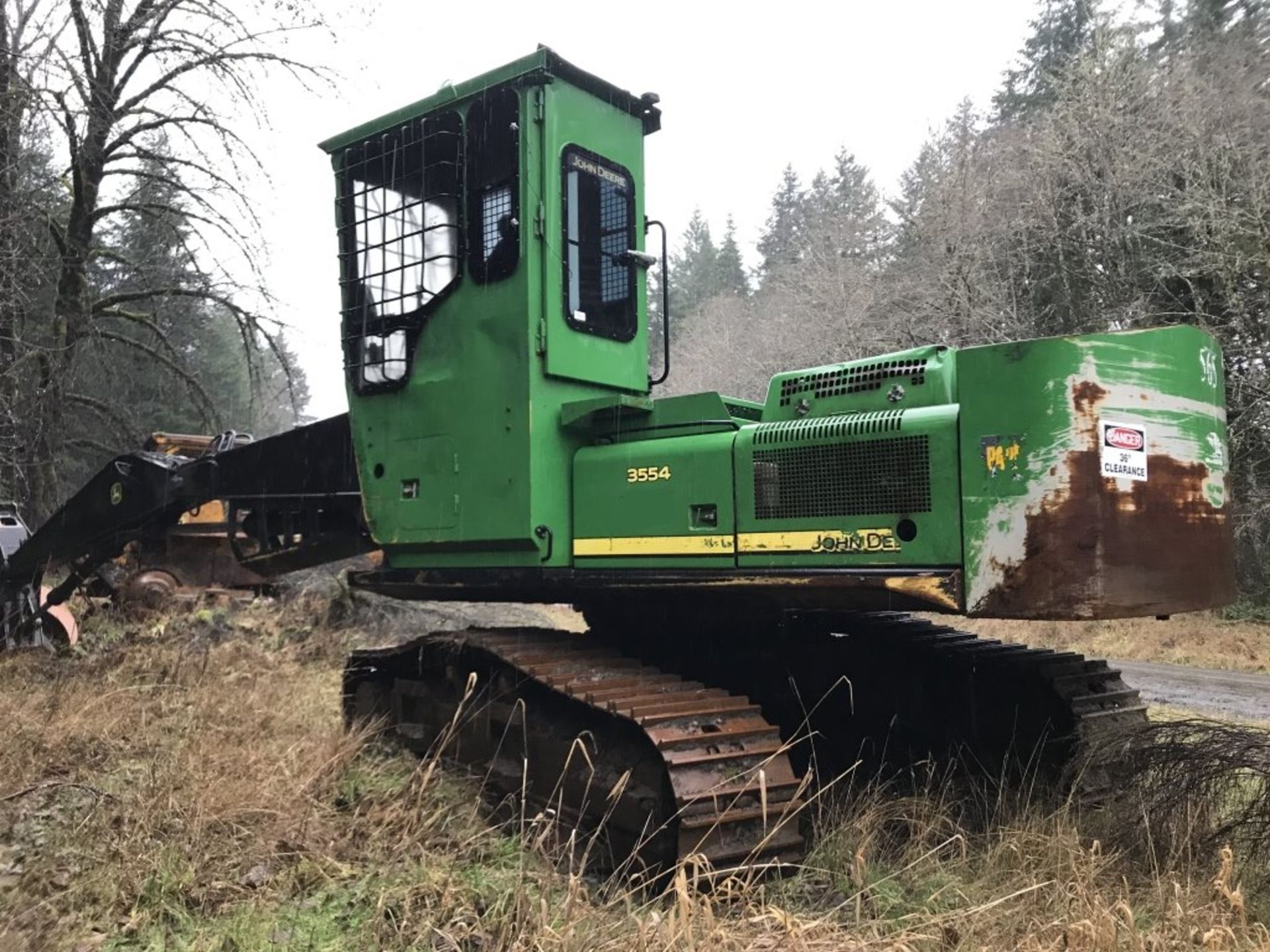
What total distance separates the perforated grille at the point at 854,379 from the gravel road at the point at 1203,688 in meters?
6.05

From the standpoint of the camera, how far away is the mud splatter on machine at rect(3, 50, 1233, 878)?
3.27 metres

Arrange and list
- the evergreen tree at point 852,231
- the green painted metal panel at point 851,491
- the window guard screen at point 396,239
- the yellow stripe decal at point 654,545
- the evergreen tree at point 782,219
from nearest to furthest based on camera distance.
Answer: the green painted metal panel at point 851,491
the yellow stripe decal at point 654,545
the window guard screen at point 396,239
the evergreen tree at point 852,231
the evergreen tree at point 782,219

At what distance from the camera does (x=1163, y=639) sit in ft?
42.8

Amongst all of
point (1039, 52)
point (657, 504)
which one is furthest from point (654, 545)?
point (1039, 52)

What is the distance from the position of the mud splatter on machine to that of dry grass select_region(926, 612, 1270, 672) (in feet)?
24.3

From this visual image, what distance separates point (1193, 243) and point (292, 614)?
13.1m

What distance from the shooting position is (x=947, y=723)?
15.4ft

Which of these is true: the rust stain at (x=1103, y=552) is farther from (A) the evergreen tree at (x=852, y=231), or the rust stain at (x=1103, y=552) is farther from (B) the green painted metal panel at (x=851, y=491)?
(A) the evergreen tree at (x=852, y=231)

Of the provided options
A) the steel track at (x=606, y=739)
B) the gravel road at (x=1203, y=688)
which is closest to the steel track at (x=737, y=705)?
the steel track at (x=606, y=739)

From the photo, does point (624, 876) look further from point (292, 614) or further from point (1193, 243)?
point (1193, 243)

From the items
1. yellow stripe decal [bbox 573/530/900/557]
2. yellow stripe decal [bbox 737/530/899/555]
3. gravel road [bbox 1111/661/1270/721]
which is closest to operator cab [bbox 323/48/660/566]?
yellow stripe decal [bbox 573/530/900/557]

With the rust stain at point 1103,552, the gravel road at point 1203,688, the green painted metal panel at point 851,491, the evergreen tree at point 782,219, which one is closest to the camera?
the rust stain at point 1103,552

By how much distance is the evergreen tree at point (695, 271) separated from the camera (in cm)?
5050

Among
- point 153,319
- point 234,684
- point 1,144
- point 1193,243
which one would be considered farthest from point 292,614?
point 1193,243
